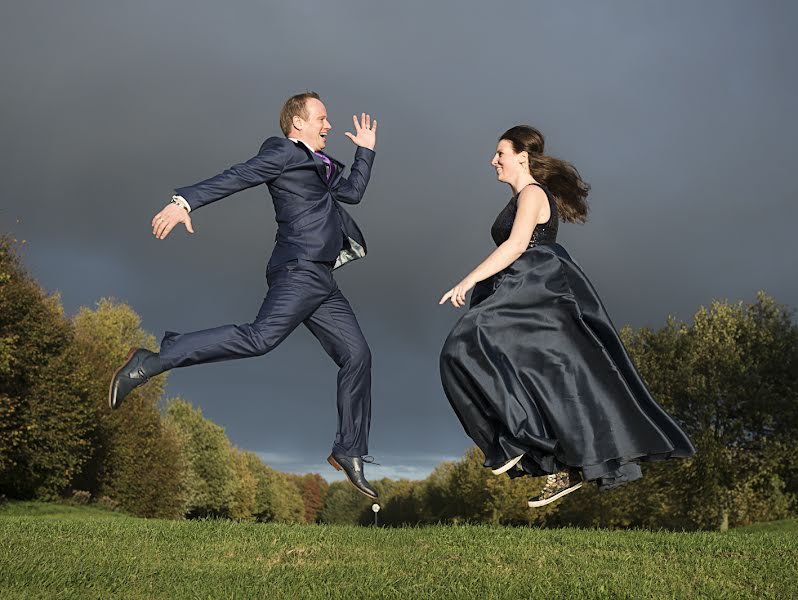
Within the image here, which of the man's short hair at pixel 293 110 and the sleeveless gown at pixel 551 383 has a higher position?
the man's short hair at pixel 293 110

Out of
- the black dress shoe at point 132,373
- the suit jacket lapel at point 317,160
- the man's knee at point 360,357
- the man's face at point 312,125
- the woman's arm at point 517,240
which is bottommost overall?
the black dress shoe at point 132,373

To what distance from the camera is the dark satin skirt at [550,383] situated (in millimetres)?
6574

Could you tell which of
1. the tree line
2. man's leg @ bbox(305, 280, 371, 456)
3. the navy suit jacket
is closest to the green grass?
man's leg @ bbox(305, 280, 371, 456)

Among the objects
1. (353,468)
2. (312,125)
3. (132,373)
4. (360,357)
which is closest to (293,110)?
(312,125)

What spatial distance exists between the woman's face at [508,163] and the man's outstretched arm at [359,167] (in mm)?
1464

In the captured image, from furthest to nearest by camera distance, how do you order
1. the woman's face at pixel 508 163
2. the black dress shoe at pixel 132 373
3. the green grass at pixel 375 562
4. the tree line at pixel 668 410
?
the tree line at pixel 668 410
the woman's face at pixel 508 163
the black dress shoe at pixel 132 373
the green grass at pixel 375 562

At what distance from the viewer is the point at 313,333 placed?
7.82 metres

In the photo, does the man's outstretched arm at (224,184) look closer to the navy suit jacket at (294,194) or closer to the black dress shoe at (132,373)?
the navy suit jacket at (294,194)

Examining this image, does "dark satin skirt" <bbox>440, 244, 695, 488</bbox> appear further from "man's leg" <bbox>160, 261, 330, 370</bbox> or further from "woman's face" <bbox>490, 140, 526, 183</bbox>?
"man's leg" <bbox>160, 261, 330, 370</bbox>

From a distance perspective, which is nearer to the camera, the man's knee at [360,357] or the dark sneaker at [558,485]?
the dark sneaker at [558,485]

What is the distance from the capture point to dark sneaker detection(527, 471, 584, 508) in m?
6.77

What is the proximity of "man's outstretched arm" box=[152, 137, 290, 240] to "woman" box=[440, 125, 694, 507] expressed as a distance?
218 cm

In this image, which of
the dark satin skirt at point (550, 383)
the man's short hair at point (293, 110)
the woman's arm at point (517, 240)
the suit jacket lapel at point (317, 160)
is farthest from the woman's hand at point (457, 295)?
the man's short hair at point (293, 110)

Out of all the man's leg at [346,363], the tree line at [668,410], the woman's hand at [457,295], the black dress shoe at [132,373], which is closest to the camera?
the woman's hand at [457,295]
